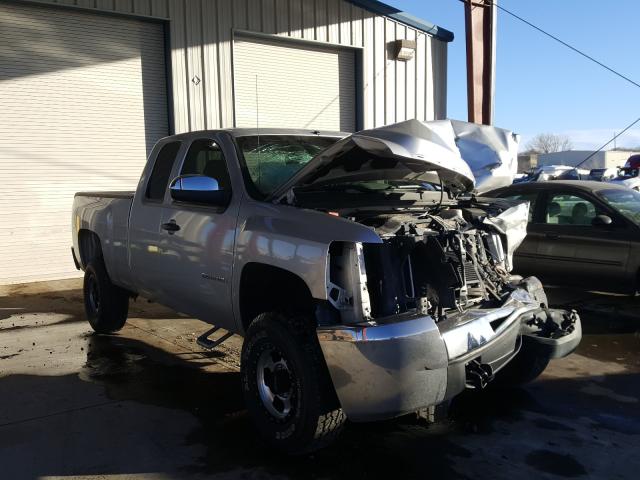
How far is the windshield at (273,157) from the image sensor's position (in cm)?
449

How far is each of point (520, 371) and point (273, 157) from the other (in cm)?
254

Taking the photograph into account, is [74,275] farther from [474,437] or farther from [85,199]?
[474,437]

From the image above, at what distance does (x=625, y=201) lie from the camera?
7.76 meters

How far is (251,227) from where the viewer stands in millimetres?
4086

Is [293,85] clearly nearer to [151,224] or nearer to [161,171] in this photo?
[161,171]

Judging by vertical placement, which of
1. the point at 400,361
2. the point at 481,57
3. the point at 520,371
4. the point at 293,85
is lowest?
the point at 520,371

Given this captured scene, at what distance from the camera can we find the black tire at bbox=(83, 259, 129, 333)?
6488 mm

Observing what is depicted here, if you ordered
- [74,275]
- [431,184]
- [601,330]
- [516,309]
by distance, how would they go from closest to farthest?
1. [516,309]
2. [431,184]
3. [601,330]
4. [74,275]

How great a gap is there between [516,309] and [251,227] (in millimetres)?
1812

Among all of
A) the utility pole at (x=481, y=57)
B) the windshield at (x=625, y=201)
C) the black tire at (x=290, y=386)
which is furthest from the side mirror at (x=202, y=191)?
the utility pole at (x=481, y=57)

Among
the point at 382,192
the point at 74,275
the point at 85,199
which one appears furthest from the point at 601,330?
the point at 74,275

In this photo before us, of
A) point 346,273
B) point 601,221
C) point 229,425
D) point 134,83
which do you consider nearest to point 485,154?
point 346,273

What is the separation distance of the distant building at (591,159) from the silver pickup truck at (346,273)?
76797 millimetres

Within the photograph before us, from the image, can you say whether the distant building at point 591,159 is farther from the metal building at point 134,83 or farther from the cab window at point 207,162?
the cab window at point 207,162
